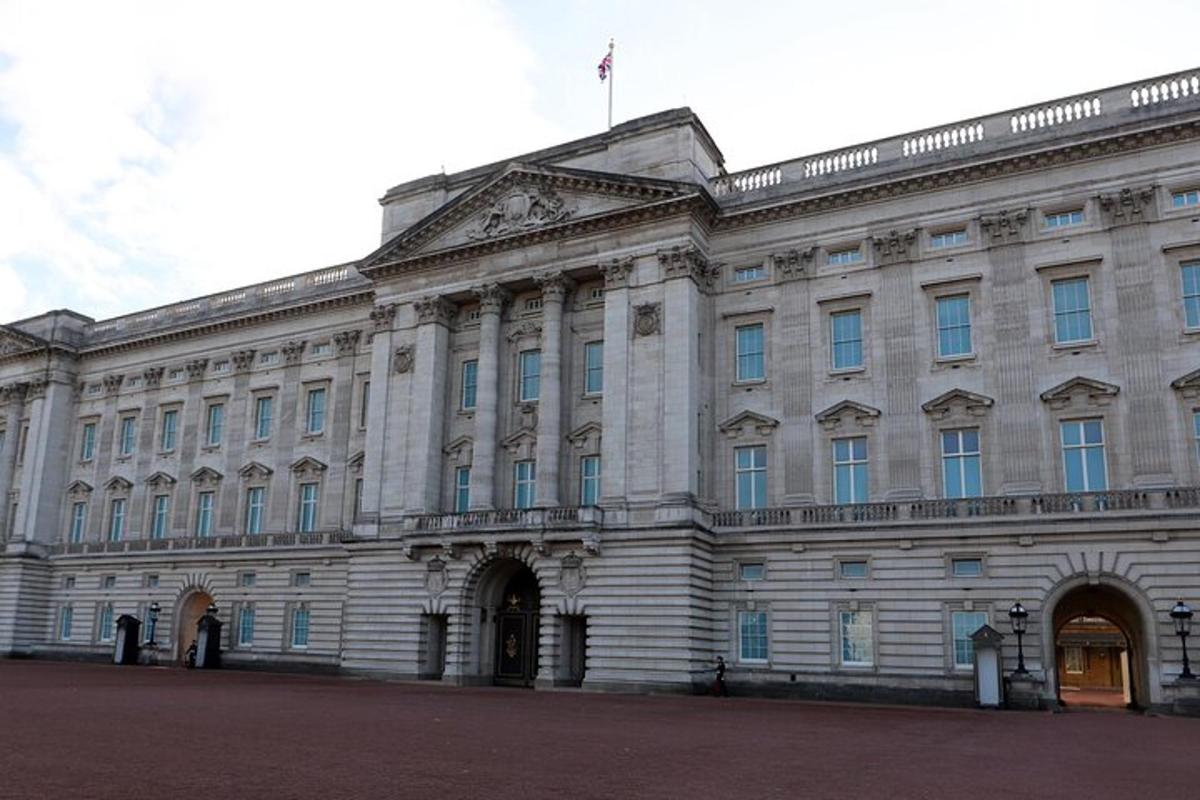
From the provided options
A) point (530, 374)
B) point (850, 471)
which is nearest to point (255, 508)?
point (530, 374)

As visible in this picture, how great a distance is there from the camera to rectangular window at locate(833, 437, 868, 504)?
1507 inches

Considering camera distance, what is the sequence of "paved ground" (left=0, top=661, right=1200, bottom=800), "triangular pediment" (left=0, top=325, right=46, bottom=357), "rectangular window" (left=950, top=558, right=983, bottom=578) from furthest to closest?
"triangular pediment" (left=0, top=325, right=46, bottom=357), "rectangular window" (left=950, top=558, right=983, bottom=578), "paved ground" (left=0, top=661, right=1200, bottom=800)

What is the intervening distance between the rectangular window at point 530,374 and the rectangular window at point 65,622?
3366 centimetres

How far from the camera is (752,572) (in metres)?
39.1

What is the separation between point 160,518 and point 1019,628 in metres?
46.4

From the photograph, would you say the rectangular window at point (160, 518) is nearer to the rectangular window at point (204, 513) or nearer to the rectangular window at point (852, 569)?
the rectangular window at point (204, 513)

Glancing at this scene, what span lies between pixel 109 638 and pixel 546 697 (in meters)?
35.6

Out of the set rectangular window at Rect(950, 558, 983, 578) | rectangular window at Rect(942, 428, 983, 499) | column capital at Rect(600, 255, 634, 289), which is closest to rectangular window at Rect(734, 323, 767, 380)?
column capital at Rect(600, 255, 634, 289)

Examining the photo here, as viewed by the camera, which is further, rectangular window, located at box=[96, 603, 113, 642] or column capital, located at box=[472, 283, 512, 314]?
rectangular window, located at box=[96, 603, 113, 642]

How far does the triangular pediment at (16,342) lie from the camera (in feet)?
210

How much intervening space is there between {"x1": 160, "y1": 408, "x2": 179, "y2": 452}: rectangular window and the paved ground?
30.9 metres

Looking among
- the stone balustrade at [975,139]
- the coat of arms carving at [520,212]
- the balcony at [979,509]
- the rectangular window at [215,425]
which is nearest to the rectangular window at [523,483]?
the balcony at [979,509]

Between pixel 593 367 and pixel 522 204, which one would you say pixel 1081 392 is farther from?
pixel 522 204

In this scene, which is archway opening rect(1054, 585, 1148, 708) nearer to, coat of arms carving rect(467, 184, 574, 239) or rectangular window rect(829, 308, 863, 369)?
rectangular window rect(829, 308, 863, 369)
